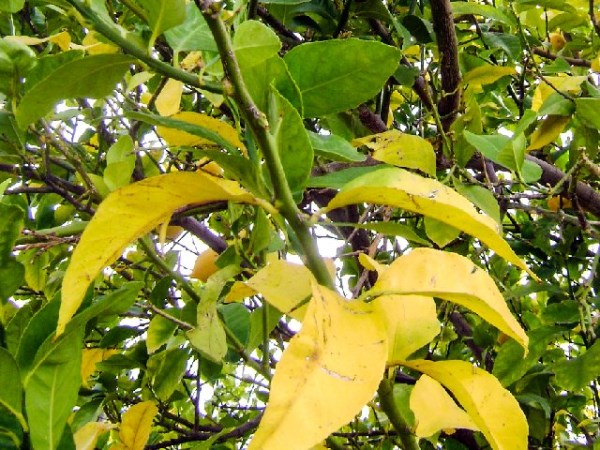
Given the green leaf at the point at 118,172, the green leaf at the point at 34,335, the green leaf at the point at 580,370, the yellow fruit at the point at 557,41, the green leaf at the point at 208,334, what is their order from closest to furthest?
1. the green leaf at the point at 34,335
2. the green leaf at the point at 208,334
3. the green leaf at the point at 118,172
4. the green leaf at the point at 580,370
5. the yellow fruit at the point at 557,41

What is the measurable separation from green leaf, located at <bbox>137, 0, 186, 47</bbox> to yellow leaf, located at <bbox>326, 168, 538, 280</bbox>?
150mm

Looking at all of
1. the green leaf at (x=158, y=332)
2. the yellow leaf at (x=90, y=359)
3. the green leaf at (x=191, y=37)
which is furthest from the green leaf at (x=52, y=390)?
the yellow leaf at (x=90, y=359)

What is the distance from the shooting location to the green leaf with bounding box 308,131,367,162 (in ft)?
1.64

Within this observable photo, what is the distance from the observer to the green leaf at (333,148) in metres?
0.50

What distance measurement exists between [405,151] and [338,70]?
1.39 ft

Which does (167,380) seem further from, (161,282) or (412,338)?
(412,338)

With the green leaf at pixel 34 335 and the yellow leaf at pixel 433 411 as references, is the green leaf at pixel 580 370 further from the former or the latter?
the green leaf at pixel 34 335

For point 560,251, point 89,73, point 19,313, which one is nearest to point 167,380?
point 19,313

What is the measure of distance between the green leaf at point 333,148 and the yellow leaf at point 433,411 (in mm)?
194

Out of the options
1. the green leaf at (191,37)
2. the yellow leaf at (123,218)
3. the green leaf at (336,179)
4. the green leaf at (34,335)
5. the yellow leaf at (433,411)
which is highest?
the green leaf at (191,37)

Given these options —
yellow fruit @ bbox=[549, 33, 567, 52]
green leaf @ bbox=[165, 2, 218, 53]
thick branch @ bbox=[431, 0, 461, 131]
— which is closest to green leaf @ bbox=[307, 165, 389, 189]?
green leaf @ bbox=[165, 2, 218, 53]

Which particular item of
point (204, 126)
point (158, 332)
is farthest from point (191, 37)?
point (158, 332)

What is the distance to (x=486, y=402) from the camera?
432mm

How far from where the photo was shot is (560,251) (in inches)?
54.3
